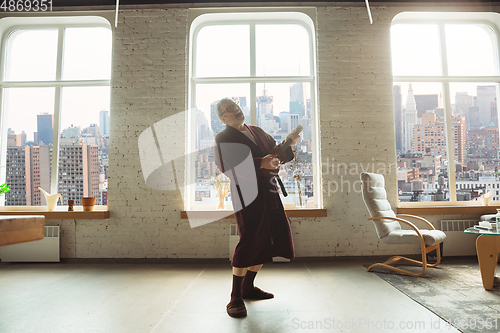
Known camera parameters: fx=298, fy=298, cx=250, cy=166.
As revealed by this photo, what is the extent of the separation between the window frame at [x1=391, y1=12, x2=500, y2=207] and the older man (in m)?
2.84

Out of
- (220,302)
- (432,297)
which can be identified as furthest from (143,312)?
(432,297)

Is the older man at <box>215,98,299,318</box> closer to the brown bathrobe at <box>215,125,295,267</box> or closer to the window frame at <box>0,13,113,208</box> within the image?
the brown bathrobe at <box>215,125,295,267</box>

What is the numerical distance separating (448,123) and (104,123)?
5.10 meters

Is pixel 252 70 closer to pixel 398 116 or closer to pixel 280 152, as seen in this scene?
pixel 398 116

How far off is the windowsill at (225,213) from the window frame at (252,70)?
0.64 feet

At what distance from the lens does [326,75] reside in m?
4.11

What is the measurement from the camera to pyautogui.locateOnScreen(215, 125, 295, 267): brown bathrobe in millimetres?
2244

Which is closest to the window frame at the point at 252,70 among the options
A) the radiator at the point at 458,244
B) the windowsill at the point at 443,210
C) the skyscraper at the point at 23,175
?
the windowsill at the point at 443,210

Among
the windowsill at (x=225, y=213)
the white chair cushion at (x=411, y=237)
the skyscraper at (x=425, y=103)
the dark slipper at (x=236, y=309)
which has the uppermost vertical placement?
the skyscraper at (x=425, y=103)

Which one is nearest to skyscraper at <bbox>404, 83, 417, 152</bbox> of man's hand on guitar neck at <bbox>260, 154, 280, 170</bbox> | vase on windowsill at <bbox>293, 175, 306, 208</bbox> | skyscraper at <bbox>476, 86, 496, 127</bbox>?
skyscraper at <bbox>476, 86, 496, 127</bbox>

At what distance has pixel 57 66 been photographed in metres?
4.46

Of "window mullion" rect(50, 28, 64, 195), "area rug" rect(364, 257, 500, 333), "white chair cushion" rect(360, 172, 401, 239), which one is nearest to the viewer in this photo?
"area rug" rect(364, 257, 500, 333)

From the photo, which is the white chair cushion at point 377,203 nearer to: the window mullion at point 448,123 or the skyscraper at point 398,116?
the skyscraper at point 398,116

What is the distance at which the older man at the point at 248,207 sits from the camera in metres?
2.24
